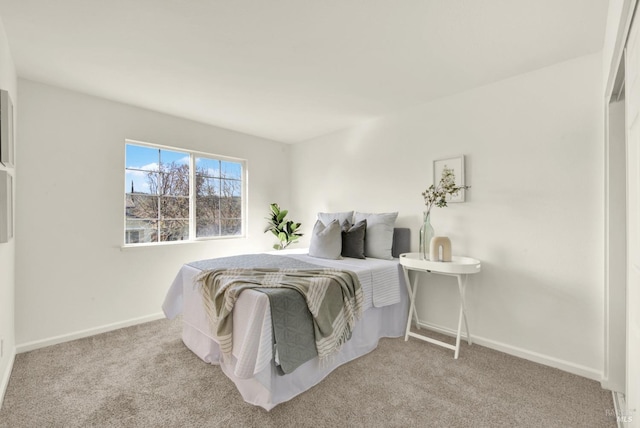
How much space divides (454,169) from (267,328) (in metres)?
2.33

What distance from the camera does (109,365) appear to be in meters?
2.37

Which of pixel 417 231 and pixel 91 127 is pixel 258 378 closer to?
pixel 417 231

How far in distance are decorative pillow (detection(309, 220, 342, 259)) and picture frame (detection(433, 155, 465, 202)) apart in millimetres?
1173

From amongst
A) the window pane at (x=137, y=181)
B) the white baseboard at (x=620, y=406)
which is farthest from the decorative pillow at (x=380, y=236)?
the window pane at (x=137, y=181)

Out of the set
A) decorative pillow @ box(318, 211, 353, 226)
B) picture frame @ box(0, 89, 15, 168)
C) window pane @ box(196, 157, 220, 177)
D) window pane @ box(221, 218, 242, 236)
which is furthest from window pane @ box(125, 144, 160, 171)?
decorative pillow @ box(318, 211, 353, 226)

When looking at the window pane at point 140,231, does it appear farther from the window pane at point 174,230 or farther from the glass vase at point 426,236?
the glass vase at point 426,236

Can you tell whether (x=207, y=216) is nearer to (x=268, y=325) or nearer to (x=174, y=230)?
(x=174, y=230)

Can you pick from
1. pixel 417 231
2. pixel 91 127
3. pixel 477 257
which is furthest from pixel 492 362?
pixel 91 127

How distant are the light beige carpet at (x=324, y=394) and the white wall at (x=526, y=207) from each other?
0.30m

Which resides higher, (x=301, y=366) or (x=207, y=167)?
(x=207, y=167)

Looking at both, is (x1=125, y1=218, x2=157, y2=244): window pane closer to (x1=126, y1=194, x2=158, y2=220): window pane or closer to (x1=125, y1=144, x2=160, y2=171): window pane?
(x1=126, y1=194, x2=158, y2=220): window pane

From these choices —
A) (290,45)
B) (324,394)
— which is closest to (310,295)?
(324,394)

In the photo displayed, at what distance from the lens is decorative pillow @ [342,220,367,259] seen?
10.6ft

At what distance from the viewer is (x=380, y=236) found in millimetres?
3240
